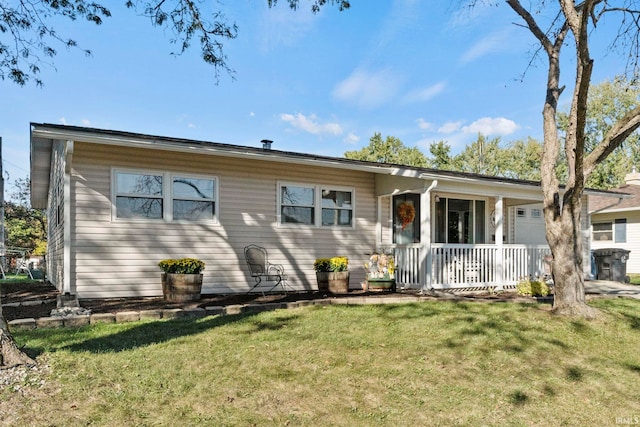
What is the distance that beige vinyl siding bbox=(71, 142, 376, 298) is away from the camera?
24.7 ft

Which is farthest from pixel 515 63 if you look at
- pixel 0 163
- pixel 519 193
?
pixel 0 163

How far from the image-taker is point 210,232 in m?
8.54

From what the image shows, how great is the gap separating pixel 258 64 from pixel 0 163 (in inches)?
533

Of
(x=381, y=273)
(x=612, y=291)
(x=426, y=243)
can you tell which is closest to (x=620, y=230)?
(x=612, y=291)

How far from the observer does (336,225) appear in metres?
9.87

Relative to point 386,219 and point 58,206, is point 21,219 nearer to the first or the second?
point 58,206

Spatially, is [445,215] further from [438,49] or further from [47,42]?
[47,42]

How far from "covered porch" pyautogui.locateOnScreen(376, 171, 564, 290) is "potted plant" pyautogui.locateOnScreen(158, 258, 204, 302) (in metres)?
4.46

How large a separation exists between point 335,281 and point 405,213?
292 centimetres

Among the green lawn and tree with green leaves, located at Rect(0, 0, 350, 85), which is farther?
tree with green leaves, located at Rect(0, 0, 350, 85)

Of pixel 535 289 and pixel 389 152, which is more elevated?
pixel 389 152

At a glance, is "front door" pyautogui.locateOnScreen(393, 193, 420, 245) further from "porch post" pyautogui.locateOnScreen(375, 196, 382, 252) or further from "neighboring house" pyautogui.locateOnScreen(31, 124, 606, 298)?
"porch post" pyautogui.locateOnScreen(375, 196, 382, 252)

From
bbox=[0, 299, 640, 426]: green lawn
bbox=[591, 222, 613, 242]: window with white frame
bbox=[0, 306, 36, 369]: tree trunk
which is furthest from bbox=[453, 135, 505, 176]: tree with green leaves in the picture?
bbox=[0, 306, 36, 369]: tree trunk

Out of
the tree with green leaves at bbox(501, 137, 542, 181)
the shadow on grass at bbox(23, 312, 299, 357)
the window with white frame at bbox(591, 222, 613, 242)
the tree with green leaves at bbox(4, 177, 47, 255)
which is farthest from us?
the tree with green leaves at bbox(501, 137, 542, 181)
